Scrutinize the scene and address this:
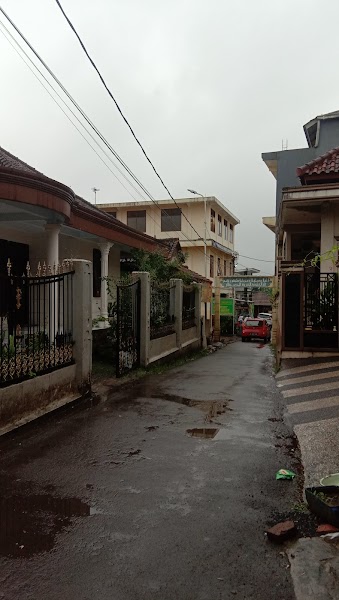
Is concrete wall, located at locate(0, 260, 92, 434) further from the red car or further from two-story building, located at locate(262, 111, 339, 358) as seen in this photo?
the red car

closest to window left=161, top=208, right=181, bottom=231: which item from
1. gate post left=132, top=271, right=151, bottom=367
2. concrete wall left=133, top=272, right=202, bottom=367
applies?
concrete wall left=133, top=272, right=202, bottom=367

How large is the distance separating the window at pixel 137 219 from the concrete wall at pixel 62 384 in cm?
2897

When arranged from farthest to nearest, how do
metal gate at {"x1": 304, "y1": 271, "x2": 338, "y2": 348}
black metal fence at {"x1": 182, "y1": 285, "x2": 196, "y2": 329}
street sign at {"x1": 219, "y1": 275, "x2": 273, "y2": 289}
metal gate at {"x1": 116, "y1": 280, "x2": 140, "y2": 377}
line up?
street sign at {"x1": 219, "y1": 275, "x2": 273, "y2": 289}
black metal fence at {"x1": 182, "y1": 285, "x2": 196, "y2": 329}
metal gate at {"x1": 304, "y1": 271, "x2": 338, "y2": 348}
metal gate at {"x1": 116, "y1": 280, "x2": 140, "y2": 377}

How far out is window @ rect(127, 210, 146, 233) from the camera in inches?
1411

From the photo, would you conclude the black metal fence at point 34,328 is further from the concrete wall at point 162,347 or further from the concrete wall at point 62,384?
the concrete wall at point 162,347

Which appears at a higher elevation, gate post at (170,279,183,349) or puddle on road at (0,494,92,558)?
gate post at (170,279,183,349)

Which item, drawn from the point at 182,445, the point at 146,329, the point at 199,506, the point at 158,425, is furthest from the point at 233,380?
the point at 199,506

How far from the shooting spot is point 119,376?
30.1 feet

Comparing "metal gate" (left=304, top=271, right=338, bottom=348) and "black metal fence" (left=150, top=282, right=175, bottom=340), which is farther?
"black metal fence" (left=150, top=282, right=175, bottom=340)

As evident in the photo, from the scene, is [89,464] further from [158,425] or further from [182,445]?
[158,425]

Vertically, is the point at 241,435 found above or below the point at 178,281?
below

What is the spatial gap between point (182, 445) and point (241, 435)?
84cm

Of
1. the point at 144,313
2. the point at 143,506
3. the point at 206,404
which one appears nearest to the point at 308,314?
the point at 144,313

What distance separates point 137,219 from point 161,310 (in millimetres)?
24726
